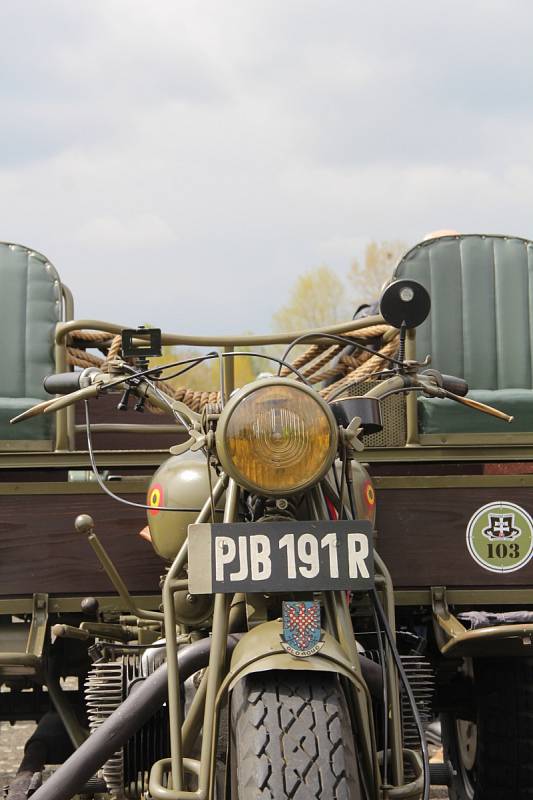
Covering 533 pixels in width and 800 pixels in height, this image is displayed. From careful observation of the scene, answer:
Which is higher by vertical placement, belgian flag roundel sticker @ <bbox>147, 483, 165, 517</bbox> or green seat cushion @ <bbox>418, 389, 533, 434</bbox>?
green seat cushion @ <bbox>418, 389, 533, 434</bbox>

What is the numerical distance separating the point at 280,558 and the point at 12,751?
4.56 metres

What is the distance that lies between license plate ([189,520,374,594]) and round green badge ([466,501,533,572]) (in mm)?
1528

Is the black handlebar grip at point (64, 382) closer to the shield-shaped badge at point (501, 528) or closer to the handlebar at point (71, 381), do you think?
the handlebar at point (71, 381)

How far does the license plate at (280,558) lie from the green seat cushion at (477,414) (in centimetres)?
222

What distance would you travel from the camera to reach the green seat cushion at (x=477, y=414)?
4.91 metres

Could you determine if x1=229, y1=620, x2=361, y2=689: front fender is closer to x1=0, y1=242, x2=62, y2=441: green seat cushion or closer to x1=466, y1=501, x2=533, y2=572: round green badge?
x1=466, y1=501, x2=533, y2=572: round green badge

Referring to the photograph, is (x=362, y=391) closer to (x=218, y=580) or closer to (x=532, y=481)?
(x=532, y=481)

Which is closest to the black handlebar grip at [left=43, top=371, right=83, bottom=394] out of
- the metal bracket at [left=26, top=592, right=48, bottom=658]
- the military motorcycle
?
the military motorcycle

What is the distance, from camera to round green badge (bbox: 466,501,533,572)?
Answer: 412 cm

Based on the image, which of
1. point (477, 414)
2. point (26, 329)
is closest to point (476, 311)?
point (477, 414)

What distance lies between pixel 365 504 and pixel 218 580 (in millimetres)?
1107

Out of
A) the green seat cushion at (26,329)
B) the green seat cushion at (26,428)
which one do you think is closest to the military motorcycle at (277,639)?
the green seat cushion at (26,428)

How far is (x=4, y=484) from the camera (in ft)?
13.3

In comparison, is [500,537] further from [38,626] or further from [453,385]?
[38,626]
